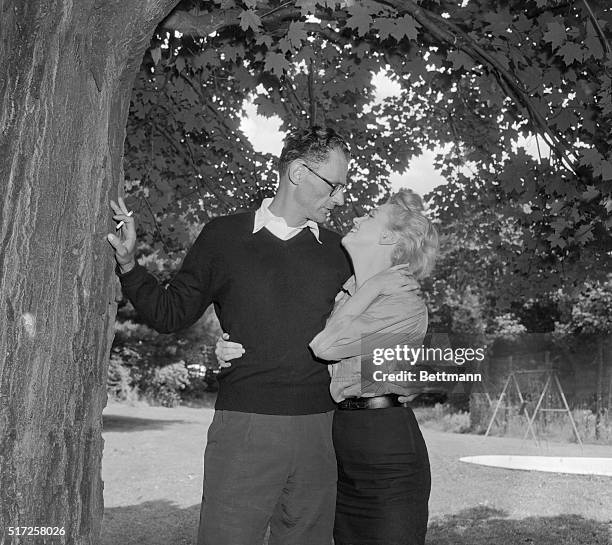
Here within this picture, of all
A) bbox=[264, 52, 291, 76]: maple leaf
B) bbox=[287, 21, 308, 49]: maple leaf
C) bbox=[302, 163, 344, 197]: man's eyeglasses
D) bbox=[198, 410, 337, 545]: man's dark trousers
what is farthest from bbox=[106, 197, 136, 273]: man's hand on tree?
bbox=[264, 52, 291, 76]: maple leaf

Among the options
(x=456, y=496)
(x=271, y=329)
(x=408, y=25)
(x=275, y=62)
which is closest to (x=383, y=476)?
(x=271, y=329)

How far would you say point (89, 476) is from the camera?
306cm

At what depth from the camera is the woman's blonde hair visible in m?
3.30

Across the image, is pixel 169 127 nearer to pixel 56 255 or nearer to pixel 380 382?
pixel 56 255

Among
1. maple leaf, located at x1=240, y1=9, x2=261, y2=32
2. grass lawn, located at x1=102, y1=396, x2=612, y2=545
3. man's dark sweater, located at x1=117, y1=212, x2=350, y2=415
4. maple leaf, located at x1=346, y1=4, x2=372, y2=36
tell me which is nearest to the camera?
man's dark sweater, located at x1=117, y1=212, x2=350, y2=415

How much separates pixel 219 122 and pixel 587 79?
379cm

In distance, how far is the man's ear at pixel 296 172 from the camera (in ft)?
11.7

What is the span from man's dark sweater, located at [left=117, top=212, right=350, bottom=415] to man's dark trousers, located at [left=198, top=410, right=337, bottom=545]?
78 millimetres

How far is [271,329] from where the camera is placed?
3.32 metres

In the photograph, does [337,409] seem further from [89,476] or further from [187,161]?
[187,161]

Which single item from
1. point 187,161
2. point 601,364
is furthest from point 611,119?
point 601,364

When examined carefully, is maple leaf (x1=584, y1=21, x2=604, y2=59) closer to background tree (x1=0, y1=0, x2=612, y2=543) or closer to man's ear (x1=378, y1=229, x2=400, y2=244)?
background tree (x1=0, y1=0, x2=612, y2=543)

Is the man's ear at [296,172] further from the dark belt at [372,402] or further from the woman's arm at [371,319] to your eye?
the dark belt at [372,402]

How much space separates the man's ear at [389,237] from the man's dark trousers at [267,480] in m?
0.76
